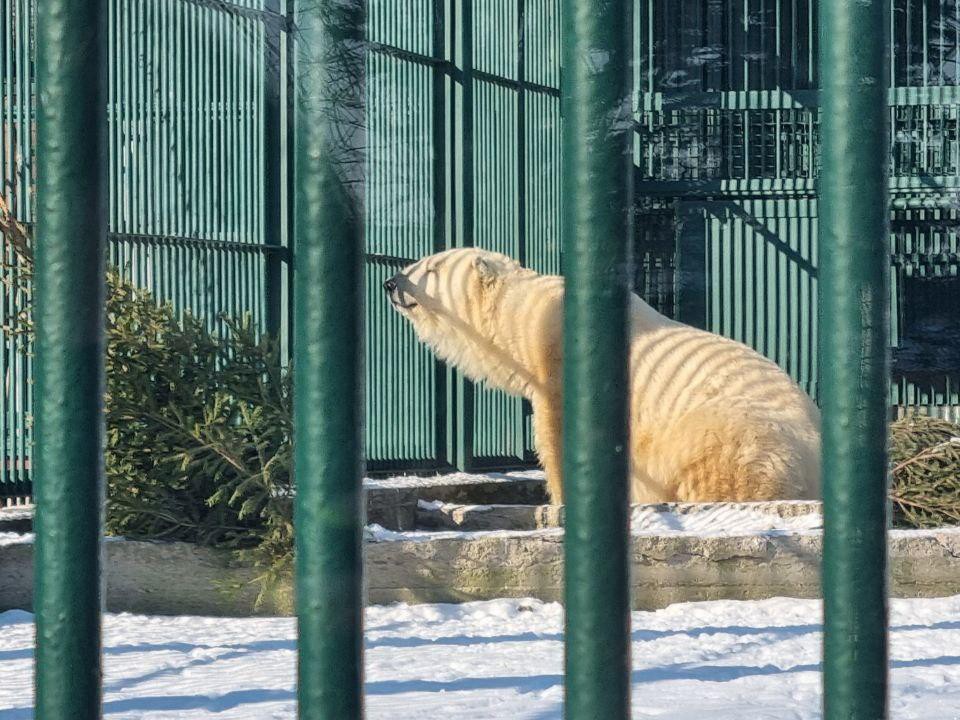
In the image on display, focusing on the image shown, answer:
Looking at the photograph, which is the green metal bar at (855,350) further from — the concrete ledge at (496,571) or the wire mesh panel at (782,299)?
the wire mesh panel at (782,299)

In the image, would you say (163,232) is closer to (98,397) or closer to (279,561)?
(279,561)

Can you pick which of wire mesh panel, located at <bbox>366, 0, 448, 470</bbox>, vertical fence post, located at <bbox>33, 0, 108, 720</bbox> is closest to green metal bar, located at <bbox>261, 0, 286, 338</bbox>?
wire mesh panel, located at <bbox>366, 0, 448, 470</bbox>

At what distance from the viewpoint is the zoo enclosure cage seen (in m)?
7.67

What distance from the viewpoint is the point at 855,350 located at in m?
1.81

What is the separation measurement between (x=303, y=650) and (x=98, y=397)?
388 mm

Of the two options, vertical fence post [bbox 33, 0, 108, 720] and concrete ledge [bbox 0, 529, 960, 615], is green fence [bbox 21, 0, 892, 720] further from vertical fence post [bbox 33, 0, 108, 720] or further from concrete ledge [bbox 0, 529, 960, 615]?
concrete ledge [bbox 0, 529, 960, 615]

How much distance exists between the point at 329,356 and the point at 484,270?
6368 millimetres

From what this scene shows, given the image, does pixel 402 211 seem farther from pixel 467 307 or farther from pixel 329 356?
pixel 329 356

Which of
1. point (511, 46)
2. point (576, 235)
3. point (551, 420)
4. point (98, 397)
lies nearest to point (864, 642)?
point (576, 235)

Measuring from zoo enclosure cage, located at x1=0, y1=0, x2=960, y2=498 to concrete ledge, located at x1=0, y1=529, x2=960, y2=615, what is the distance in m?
1.45

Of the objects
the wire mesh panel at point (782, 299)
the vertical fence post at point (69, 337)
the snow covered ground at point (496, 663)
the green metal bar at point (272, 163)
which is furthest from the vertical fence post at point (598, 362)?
the wire mesh panel at point (782, 299)

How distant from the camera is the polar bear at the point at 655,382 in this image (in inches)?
284

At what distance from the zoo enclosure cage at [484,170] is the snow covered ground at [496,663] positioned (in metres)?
2.24

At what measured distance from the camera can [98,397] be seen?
1.72m
